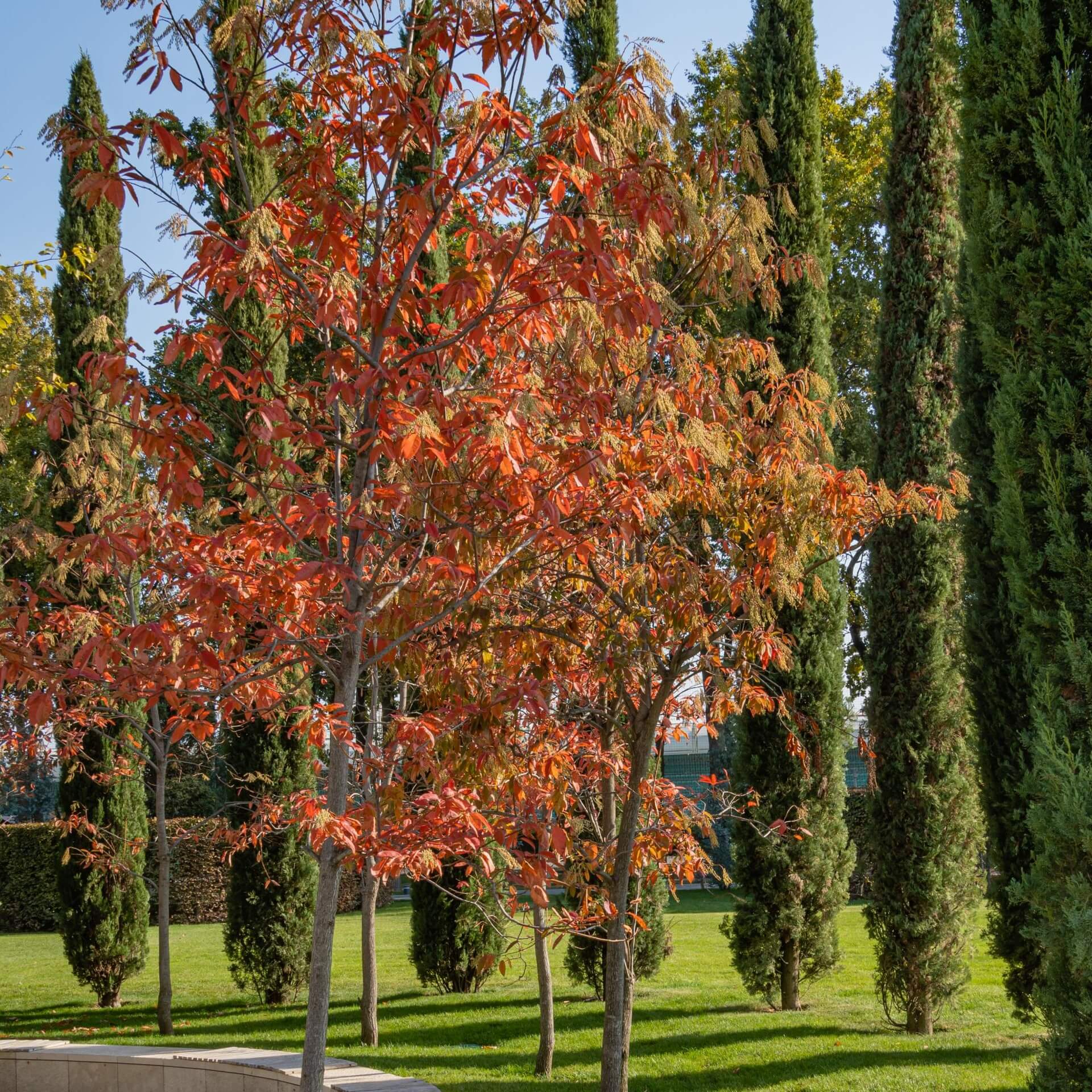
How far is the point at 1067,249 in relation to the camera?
341 cm

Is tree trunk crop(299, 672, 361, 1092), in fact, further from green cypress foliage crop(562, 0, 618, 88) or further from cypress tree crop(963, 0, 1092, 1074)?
green cypress foliage crop(562, 0, 618, 88)

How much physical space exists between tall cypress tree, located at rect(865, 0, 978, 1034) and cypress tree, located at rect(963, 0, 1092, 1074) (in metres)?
4.11

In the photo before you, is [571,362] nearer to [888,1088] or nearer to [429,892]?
[888,1088]

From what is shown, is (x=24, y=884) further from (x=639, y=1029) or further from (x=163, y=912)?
(x=639, y=1029)

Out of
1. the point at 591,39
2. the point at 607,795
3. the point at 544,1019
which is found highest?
the point at 591,39

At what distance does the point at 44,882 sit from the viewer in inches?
703

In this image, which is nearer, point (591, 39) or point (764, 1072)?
point (764, 1072)

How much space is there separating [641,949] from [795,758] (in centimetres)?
268

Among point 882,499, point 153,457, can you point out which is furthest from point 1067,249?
point 153,457

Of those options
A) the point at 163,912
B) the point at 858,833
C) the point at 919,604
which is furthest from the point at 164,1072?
the point at 858,833

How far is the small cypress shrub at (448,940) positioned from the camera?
10164 millimetres

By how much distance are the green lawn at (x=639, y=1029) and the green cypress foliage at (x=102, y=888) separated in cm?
42

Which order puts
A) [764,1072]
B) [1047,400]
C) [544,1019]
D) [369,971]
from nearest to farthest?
[1047,400] < [764,1072] < [544,1019] < [369,971]

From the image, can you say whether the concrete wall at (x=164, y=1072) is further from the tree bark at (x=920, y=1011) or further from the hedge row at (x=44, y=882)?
the hedge row at (x=44, y=882)
